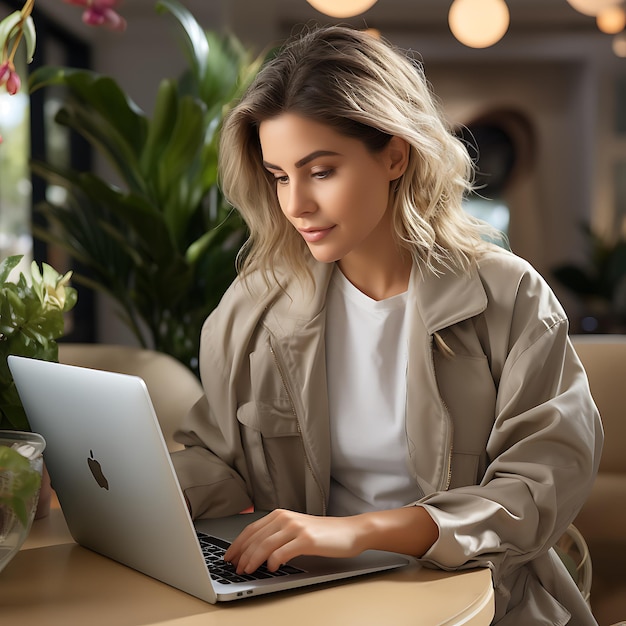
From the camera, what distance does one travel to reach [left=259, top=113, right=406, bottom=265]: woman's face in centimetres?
125

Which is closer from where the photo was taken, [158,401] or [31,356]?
[31,356]

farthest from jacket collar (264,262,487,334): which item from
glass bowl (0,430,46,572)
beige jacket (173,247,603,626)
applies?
glass bowl (0,430,46,572)

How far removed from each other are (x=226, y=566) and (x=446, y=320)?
0.47 metres

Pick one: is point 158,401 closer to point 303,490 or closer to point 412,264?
point 303,490

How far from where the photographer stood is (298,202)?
1.25 meters

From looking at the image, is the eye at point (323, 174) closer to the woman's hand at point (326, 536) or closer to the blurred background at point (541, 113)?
the woman's hand at point (326, 536)

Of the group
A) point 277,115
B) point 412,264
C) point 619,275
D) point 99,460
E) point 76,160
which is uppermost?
point 277,115

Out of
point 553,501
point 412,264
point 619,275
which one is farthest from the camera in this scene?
point 619,275

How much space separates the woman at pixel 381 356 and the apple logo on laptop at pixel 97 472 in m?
0.16

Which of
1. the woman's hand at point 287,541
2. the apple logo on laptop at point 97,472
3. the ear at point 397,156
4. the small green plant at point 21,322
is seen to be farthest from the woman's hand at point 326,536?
the ear at point 397,156

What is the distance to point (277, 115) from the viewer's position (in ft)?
4.22

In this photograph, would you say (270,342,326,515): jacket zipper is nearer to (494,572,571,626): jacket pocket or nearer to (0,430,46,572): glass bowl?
(494,572,571,626): jacket pocket

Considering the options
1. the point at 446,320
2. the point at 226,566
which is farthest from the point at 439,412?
the point at 226,566

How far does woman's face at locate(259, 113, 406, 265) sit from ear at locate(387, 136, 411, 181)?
0.02 metres
